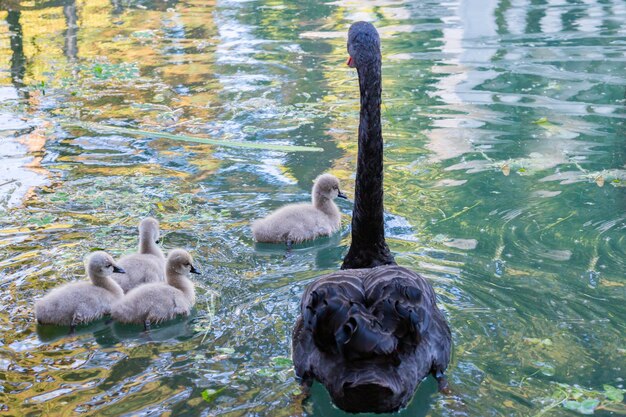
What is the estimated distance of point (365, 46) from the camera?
3.95 m

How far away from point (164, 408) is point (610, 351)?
5.77 feet

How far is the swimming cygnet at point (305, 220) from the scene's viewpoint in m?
4.77

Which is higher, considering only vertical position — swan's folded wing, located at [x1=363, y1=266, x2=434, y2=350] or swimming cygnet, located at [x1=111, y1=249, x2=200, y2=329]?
swan's folded wing, located at [x1=363, y1=266, x2=434, y2=350]

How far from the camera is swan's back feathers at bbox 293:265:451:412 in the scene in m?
2.95

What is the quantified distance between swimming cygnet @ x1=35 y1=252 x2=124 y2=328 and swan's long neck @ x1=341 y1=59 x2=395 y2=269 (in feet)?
3.74

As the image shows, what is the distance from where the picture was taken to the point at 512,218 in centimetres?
497

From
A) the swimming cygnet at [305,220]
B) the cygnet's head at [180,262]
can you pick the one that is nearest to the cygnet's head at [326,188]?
the swimming cygnet at [305,220]

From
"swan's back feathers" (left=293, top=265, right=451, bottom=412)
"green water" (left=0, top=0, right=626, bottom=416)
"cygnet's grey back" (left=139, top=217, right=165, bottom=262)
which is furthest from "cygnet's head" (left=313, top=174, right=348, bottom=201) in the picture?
"swan's back feathers" (left=293, top=265, right=451, bottom=412)

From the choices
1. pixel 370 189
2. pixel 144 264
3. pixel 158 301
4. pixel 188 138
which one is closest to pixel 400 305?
pixel 370 189

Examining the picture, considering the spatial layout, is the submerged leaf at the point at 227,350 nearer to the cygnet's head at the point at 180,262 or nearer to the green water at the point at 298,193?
the green water at the point at 298,193

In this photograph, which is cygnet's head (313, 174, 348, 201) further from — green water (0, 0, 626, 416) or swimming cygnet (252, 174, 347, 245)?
green water (0, 0, 626, 416)

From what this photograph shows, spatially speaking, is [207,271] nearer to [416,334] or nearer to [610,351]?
[416,334]

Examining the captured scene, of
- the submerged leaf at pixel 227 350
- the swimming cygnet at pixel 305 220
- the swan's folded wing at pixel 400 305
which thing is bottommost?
the submerged leaf at pixel 227 350

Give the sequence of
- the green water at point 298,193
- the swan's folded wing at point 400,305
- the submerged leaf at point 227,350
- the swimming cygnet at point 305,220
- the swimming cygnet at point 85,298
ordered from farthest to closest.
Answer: the swimming cygnet at point 305,220
the swimming cygnet at point 85,298
the submerged leaf at point 227,350
the green water at point 298,193
the swan's folded wing at point 400,305
